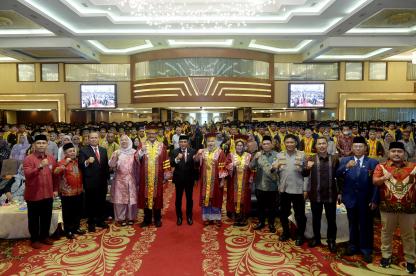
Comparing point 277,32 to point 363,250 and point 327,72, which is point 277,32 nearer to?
point 327,72

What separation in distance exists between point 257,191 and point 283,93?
14884 mm

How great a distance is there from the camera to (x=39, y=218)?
4.54 metres

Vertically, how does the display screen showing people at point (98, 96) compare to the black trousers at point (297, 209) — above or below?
above

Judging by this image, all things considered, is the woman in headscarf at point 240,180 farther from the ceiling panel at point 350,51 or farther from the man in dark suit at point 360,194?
the ceiling panel at point 350,51

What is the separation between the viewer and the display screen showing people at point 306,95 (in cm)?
1870

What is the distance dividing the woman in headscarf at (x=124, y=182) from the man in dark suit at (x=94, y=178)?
0.18m

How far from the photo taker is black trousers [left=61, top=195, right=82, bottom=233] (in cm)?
473

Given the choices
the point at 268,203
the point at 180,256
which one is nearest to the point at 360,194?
the point at 268,203

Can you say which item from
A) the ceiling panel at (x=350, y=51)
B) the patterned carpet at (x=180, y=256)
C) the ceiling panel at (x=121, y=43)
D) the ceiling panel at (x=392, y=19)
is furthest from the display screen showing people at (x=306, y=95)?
the patterned carpet at (x=180, y=256)

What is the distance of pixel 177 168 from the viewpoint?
5340 millimetres

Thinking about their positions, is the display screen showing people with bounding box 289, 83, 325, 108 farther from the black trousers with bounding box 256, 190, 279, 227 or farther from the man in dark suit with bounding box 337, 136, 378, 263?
the man in dark suit with bounding box 337, 136, 378, 263

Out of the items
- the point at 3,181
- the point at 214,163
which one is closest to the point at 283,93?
the point at 214,163

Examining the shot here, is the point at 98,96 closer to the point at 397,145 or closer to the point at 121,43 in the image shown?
the point at 121,43

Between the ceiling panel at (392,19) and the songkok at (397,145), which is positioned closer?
the songkok at (397,145)
